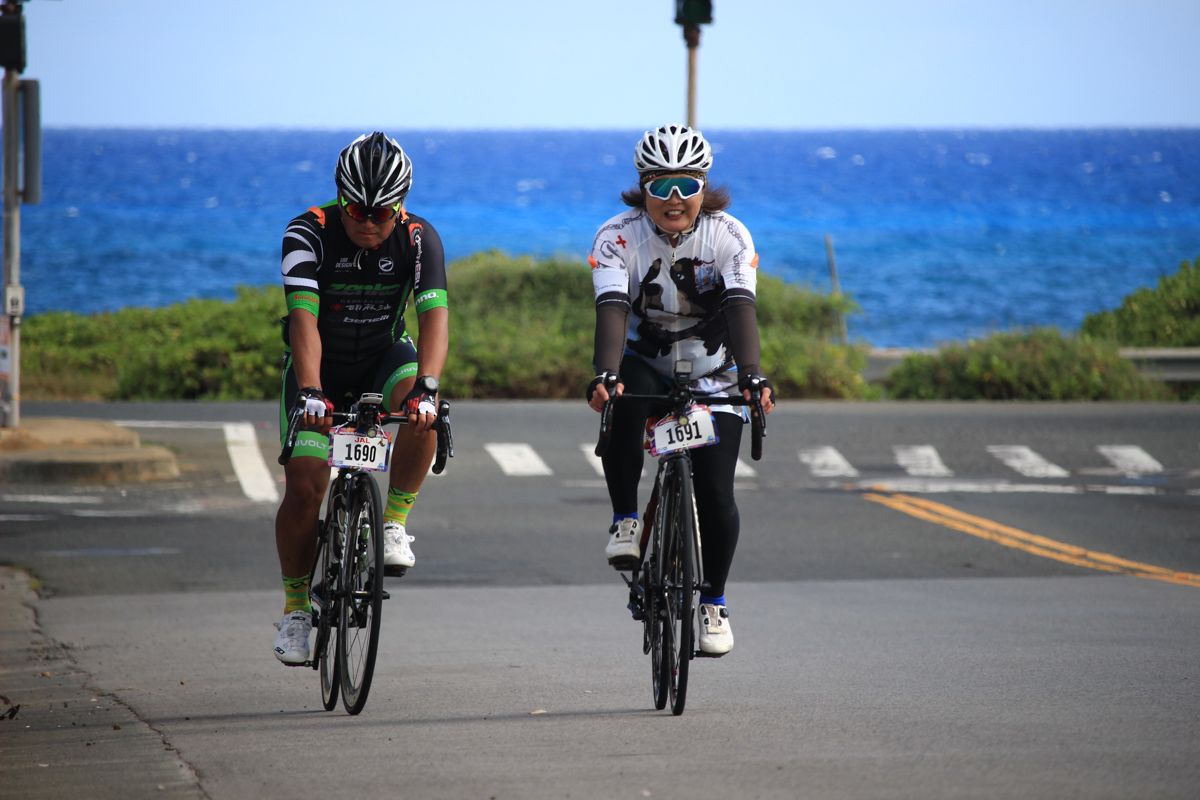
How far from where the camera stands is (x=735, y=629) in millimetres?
8086

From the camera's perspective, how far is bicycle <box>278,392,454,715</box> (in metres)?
5.54

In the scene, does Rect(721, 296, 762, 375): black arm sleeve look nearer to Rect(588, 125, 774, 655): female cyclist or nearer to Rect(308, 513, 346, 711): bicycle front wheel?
Rect(588, 125, 774, 655): female cyclist

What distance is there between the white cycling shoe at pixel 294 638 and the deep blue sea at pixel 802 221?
26.7 feet

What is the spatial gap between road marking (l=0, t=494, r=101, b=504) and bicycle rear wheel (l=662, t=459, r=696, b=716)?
27.7ft

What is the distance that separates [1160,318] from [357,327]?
19594 mm


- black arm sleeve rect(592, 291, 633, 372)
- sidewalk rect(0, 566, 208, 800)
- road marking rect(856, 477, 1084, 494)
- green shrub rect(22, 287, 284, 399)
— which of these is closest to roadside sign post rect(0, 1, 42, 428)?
green shrub rect(22, 287, 284, 399)

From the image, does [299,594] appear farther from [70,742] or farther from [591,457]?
[591,457]

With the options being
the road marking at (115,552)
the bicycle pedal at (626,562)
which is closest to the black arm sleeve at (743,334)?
the bicycle pedal at (626,562)

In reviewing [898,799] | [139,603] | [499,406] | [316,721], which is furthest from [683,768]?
[499,406]

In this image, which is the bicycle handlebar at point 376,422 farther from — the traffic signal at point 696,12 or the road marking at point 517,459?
the traffic signal at point 696,12

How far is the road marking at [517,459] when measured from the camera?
1470 centimetres

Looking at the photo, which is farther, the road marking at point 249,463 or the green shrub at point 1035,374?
the green shrub at point 1035,374

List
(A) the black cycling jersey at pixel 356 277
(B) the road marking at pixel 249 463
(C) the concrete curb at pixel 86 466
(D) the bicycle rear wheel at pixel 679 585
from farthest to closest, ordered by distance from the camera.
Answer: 1. (C) the concrete curb at pixel 86 466
2. (B) the road marking at pixel 249 463
3. (A) the black cycling jersey at pixel 356 277
4. (D) the bicycle rear wheel at pixel 679 585

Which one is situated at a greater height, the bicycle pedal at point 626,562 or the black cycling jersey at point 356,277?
the black cycling jersey at point 356,277
